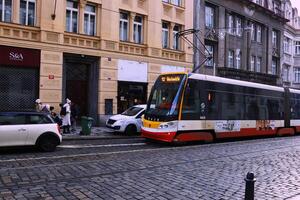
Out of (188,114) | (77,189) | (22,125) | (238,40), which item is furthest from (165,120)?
(238,40)

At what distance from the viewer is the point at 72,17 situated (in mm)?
23484

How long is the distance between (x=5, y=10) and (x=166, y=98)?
10.3m

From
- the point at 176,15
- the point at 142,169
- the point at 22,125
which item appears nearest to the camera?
the point at 142,169

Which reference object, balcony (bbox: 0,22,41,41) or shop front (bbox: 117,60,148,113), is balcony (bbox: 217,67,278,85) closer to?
shop front (bbox: 117,60,148,113)

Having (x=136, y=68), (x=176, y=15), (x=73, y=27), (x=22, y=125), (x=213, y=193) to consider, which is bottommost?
(x=213, y=193)

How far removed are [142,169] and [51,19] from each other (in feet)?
47.5

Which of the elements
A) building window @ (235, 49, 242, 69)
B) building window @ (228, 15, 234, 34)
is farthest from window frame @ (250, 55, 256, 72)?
building window @ (228, 15, 234, 34)

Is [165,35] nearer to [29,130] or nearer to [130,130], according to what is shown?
[130,130]

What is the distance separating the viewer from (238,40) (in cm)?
3719

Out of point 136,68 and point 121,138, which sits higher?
point 136,68

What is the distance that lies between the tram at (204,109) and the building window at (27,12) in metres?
8.69

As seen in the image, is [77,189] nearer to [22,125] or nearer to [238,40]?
[22,125]

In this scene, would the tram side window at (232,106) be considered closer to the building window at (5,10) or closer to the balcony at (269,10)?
the building window at (5,10)

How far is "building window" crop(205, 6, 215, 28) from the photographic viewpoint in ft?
108
